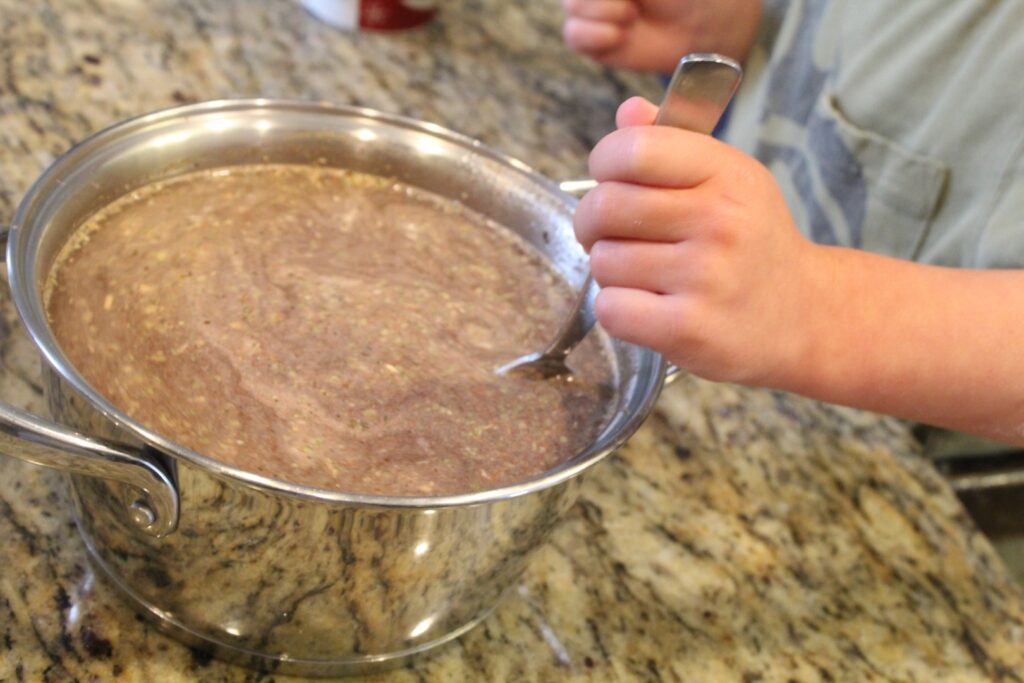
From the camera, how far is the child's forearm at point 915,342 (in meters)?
0.66

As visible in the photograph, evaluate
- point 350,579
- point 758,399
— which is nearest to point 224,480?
point 350,579

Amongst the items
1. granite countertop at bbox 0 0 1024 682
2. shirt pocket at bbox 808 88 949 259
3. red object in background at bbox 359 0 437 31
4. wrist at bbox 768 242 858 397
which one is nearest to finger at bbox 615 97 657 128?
wrist at bbox 768 242 858 397

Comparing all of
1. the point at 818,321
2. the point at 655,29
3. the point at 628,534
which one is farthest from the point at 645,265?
the point at 655,29

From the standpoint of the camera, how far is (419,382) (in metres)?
0.63

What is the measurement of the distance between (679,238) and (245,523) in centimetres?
28

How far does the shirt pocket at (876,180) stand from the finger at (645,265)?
1.43 ft

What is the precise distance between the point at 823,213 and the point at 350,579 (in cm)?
68

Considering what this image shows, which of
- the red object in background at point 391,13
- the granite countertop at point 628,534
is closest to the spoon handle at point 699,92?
the granite countertop at point 628,534

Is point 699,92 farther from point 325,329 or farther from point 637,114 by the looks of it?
point 325,329

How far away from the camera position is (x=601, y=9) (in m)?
1.03

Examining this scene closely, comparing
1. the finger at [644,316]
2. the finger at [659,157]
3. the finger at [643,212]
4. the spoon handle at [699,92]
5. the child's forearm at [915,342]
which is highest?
the spoon handle at [699,92]

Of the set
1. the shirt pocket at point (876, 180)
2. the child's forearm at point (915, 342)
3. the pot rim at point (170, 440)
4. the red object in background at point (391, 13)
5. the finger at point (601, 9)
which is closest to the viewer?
the pot rim at point (170, 440)

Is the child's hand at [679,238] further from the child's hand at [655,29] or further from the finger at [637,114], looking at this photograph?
the child's hand at [655,29]

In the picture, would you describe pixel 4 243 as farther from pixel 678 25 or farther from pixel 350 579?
pixel 678 25
